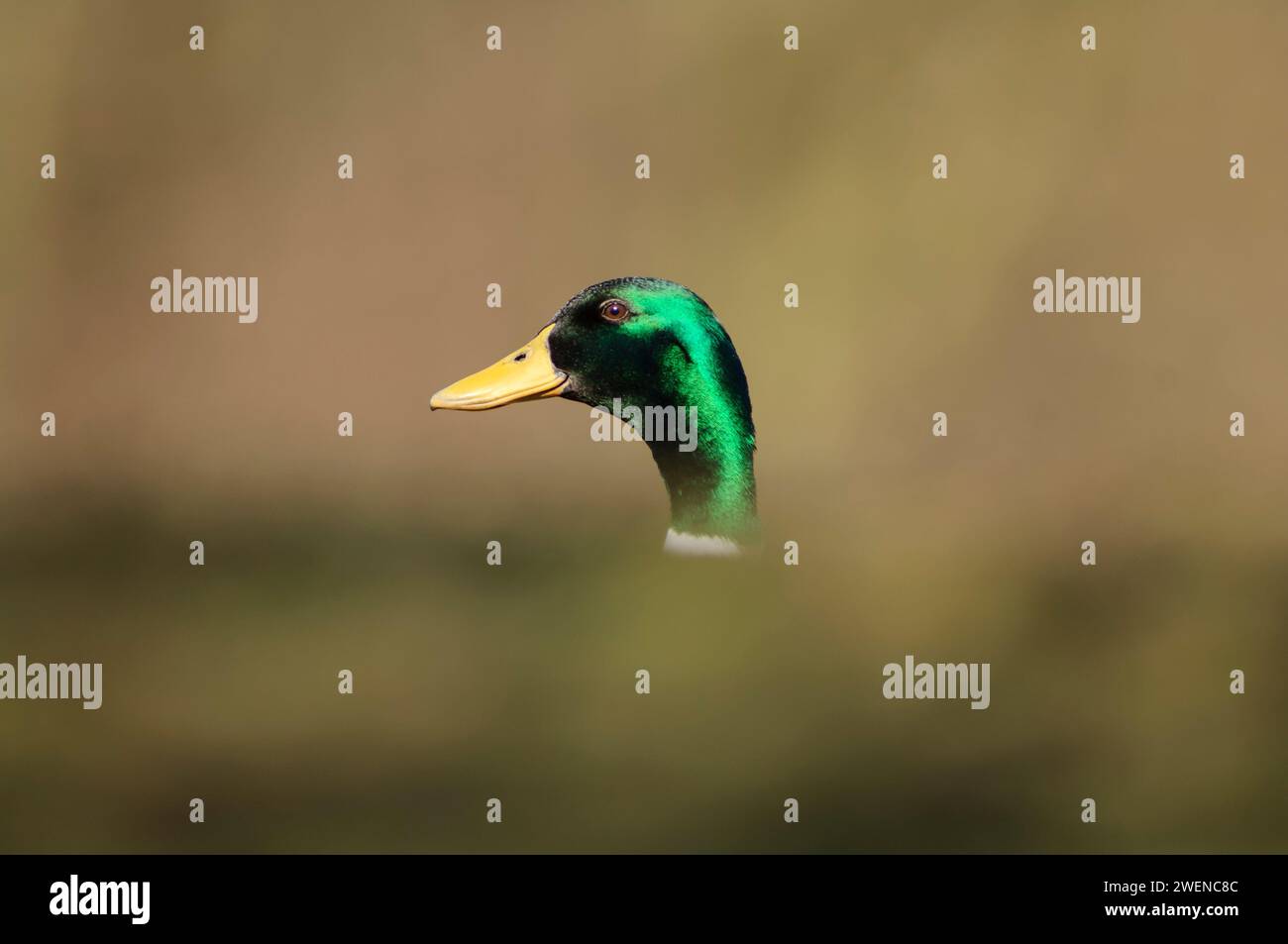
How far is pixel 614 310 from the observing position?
11.7ft

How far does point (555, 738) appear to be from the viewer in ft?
19.0

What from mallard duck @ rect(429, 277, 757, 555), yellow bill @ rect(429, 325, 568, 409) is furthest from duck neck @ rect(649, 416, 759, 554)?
yellow bill @ rect(429, 325, 568, 409)

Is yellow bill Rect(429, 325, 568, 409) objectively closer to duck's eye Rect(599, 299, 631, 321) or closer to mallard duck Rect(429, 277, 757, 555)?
mallard duck Rect(429, 277, 757, 555)

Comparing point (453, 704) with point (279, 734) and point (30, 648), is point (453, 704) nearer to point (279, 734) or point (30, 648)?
point (279, 734)

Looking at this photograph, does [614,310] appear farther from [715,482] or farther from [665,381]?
[715,482]

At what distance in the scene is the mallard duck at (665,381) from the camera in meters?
3.53

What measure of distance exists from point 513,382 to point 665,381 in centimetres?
28

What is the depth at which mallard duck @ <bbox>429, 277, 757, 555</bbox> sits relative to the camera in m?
3.53

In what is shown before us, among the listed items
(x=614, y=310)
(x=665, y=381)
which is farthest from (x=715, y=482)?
(x=614, y=310)

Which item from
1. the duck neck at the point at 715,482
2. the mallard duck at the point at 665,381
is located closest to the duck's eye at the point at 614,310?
the mallard duck at the point at 665,381

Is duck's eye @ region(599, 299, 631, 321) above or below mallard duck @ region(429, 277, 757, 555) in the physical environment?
above

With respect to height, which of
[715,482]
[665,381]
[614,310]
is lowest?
[715,482]

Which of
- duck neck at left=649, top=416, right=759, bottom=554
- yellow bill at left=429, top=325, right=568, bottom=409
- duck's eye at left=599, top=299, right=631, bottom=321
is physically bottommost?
duck neck at left=649, top=416, right=759, bottom=554

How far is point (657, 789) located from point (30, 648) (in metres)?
2.27
